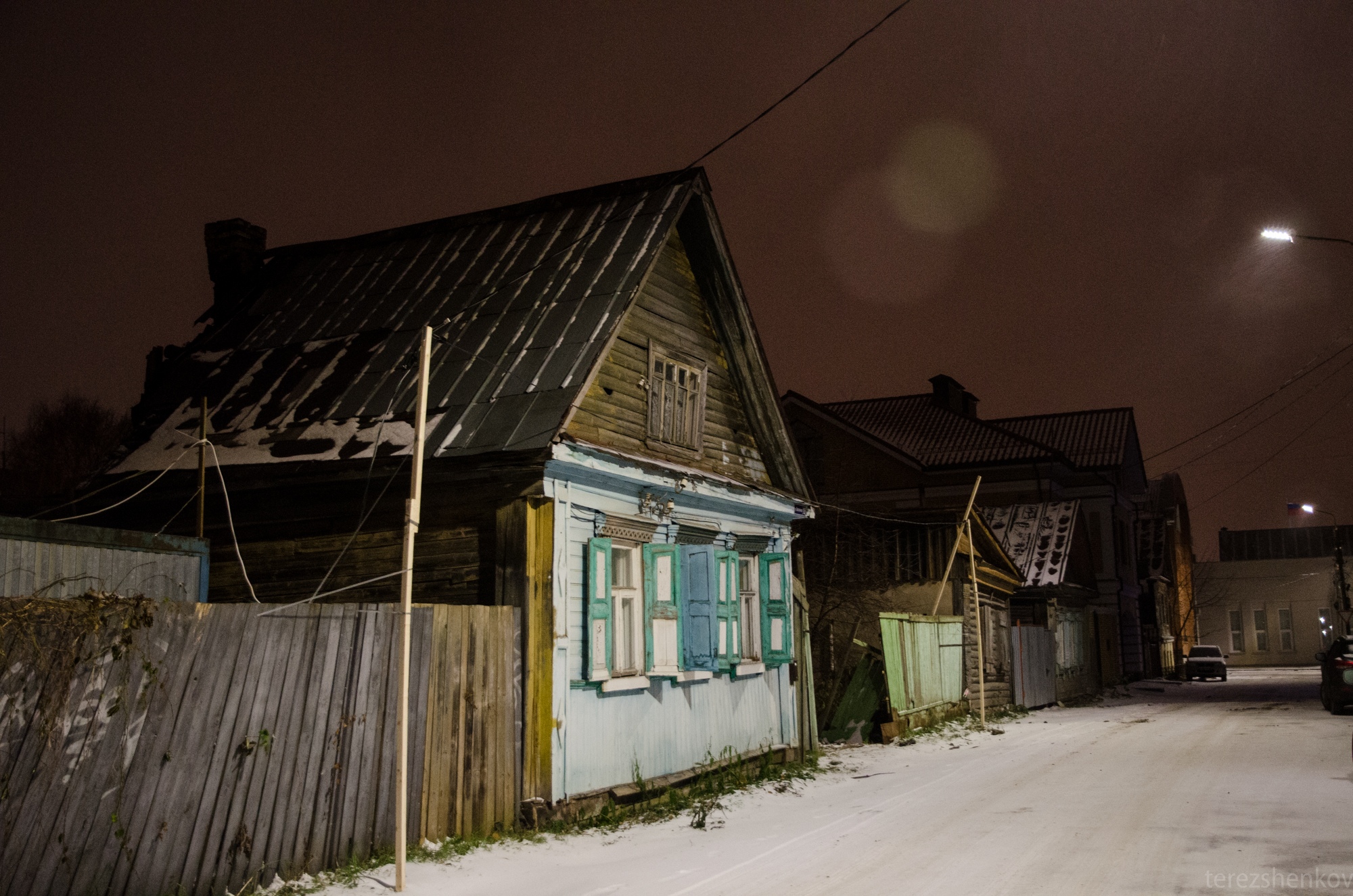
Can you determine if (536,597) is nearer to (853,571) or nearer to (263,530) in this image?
(263,530)

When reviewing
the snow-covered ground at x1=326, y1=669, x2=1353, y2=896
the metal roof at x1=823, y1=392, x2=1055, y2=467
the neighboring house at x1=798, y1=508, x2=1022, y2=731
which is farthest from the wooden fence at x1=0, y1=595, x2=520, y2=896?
the metal roof at x1=823, y1=392, x2=1055, y2=467

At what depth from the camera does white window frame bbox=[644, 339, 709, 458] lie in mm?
12414

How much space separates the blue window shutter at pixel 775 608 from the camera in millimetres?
14055

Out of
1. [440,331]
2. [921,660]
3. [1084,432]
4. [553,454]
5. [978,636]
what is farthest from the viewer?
[1084,432]

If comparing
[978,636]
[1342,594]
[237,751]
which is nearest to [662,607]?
[237,751]

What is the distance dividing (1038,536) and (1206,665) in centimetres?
1688

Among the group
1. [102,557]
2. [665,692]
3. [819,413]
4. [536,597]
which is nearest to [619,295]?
[536,597]

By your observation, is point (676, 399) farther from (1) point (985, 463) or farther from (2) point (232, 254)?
(1) point (985, 463)

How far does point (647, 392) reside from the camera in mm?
12367

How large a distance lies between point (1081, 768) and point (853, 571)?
1009 cm

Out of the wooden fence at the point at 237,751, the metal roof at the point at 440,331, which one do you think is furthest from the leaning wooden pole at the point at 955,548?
the wooden fence at the point at 237,751

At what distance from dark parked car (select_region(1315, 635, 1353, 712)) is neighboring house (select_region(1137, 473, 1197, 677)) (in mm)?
22398

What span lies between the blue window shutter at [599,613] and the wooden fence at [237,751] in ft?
4.33

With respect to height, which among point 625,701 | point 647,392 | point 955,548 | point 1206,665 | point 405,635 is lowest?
point 1206,665
